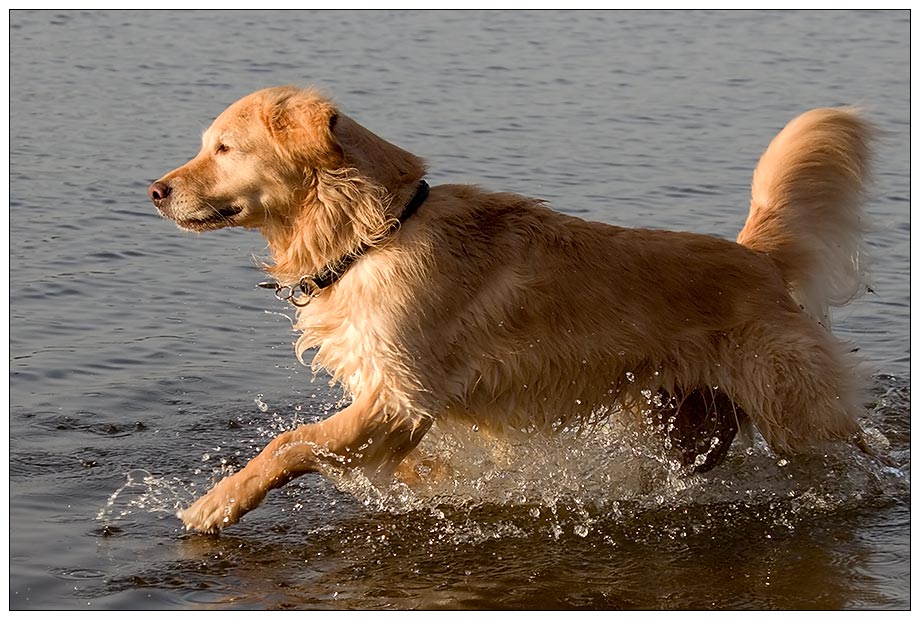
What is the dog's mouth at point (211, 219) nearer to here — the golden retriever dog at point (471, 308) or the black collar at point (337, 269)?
the golden retriever dog at point (471, 308)

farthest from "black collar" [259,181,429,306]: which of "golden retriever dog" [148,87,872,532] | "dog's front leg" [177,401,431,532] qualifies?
"dog's front leg" [177,401,431,532]

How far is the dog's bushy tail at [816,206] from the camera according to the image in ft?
20.9

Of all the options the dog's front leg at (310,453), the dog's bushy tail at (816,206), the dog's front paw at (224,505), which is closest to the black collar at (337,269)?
the dog's front leg at (310,453)

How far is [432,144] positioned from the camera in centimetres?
1220

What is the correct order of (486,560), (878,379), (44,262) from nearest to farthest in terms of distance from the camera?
(486,560) < (878,379) < (44,262)

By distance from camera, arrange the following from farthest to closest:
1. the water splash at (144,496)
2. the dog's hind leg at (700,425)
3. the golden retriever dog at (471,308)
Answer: the dog's hind leg at (700,425) < the water splash at (144,496) < the golden retriever dog at (471,308)

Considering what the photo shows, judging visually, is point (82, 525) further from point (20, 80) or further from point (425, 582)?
point (20, 80)

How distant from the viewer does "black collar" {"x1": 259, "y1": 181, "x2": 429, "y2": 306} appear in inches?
219

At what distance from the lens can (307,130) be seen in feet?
17.7

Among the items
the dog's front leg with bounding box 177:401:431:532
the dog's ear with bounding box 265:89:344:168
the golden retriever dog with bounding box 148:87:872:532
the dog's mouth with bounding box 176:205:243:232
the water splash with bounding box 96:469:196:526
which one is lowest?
the water splash with bounding box 96:469:196:526

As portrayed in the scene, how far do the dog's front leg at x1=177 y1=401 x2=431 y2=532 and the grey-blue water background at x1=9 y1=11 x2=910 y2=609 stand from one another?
0.21m

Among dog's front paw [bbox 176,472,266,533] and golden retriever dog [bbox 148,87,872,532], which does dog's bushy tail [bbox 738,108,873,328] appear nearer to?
golden retriever dog [bbox 148,87,872,532]

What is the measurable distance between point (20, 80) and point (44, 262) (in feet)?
16.3

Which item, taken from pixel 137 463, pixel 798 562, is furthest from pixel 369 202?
pixel 798 562
